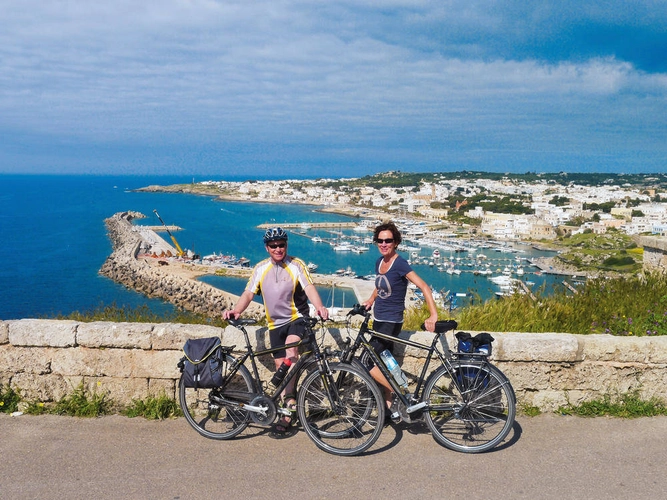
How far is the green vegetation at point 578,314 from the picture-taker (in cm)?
506

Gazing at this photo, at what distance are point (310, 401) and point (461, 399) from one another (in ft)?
3.30

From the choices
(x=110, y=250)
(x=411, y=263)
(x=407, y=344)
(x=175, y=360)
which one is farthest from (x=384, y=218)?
(x=110, y=250)

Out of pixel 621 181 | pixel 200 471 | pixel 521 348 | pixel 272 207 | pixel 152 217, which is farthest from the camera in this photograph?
pixel 621 181

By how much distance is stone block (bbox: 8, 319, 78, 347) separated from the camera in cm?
434

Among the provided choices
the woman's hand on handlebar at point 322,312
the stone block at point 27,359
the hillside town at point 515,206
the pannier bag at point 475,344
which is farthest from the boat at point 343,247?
the woman's hand on handlebar at point 322,312

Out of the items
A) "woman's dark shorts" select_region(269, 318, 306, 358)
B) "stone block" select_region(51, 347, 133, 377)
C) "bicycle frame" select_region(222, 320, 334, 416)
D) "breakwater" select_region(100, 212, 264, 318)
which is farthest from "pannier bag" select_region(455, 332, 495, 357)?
"breakwater" select_region(100, 212, 264, 318)

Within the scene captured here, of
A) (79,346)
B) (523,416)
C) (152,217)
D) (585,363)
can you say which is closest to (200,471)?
(79,346)

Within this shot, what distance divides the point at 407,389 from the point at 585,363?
1.43 metres

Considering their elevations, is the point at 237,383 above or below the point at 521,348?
below

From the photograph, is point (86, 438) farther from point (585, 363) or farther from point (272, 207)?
point (272, 207)

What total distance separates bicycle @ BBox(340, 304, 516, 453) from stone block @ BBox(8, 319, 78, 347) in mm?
2202

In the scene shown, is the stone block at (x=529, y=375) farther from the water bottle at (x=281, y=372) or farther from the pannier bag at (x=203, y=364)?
the pannier bag at (x=203, y=364)

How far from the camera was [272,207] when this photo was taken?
173 m

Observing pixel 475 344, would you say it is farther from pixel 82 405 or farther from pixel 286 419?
pixel 82 405
